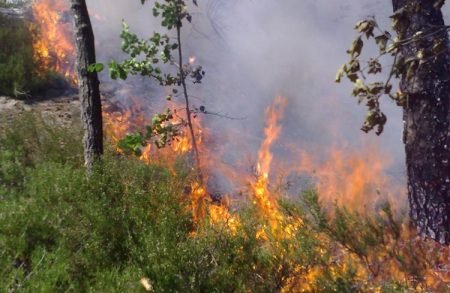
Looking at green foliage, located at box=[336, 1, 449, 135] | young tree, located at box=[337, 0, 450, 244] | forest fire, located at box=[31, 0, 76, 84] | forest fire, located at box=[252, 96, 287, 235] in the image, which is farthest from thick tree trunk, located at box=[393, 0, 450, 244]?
forest fire, located at box=[31, 0, 76, 84]

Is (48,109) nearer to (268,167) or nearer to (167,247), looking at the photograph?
(268,167)

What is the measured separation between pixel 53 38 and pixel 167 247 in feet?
32.0

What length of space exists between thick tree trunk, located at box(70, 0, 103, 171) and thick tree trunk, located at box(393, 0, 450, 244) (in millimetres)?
4192

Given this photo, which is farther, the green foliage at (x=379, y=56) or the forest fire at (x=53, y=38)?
the forest fire at (x=53, y=38)

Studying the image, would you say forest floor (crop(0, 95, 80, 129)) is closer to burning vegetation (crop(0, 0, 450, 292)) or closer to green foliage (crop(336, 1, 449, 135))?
burning vegetation (crop(0, 0, 450, 292))

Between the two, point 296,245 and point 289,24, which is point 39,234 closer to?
point 296,245

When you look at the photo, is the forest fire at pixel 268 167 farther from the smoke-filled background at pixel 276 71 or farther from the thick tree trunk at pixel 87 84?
the thick tree trunk at pixel 87 84

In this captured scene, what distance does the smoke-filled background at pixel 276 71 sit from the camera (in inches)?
367

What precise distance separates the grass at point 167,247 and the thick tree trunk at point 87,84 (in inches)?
36.8

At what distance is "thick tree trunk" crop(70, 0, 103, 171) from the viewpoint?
5.95m

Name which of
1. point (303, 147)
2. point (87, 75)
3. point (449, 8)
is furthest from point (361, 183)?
point (449, 8)

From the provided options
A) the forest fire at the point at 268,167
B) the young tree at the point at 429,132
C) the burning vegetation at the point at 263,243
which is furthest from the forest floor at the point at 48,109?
the young tree at the point at 429,132

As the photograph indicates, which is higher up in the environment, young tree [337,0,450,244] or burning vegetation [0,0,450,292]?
young tree [337,0,450,244]

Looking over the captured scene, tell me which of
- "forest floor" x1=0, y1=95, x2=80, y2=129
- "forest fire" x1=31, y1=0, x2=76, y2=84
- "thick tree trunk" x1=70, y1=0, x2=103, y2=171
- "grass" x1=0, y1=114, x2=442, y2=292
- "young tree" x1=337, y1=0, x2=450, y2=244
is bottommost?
"grass" x1=0, y1=114, x2=442, y2=292
